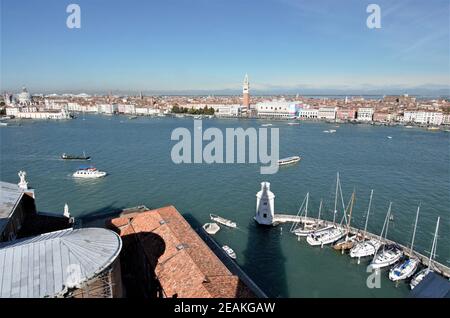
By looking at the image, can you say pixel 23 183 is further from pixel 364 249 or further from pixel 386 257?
pixel 386 257

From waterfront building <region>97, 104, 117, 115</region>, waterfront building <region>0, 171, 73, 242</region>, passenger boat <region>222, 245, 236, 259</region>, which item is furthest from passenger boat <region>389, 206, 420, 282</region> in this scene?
waterfront building <region>97, 104, 117, 115</region>

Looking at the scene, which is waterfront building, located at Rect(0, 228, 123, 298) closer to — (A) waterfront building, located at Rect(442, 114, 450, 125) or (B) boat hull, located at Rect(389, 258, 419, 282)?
(B) boat hull, located at Rect(389, 258, 419, 282)

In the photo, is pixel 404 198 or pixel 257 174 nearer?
pixel 404 198
